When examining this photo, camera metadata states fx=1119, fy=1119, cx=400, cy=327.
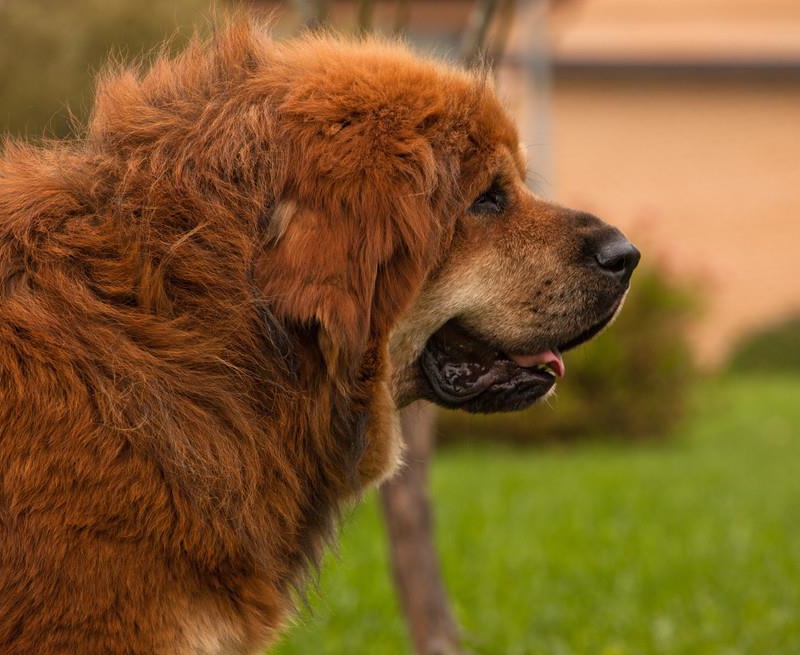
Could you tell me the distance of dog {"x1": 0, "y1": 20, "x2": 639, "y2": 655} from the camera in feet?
8.76

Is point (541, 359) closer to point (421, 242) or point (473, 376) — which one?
point (473, 376)

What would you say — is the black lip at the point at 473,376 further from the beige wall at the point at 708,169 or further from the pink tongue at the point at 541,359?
the beige wall at the point at 708,169

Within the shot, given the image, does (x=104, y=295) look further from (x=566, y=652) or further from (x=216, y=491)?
(x=566, y=652)

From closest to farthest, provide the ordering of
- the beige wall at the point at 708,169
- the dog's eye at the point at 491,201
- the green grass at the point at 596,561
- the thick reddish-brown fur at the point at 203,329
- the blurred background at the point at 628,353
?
the thick reddish-brown fur at the point at 203,329
the dog's eye at the point at 491,201
the green grass at the point at 596,561
the blurred background at the point at 628,353
the beige wall at the point at 708,169

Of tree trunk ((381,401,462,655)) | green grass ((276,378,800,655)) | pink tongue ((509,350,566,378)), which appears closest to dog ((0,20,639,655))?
pink tongue ((509,350,566,378))

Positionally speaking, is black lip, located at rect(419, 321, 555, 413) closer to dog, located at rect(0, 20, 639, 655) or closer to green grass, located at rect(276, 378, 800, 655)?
dog, located at rect(0, 20, 639, 655)

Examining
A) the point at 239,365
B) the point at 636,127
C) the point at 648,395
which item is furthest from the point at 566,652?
the point at 636,127

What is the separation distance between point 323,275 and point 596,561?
4.98 meters

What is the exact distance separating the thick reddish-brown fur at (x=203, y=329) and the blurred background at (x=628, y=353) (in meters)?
0.49

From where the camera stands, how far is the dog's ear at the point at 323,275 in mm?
2842

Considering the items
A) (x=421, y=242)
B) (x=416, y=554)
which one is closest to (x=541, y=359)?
(x=421, y=242)

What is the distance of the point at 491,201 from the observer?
3473 millimetres

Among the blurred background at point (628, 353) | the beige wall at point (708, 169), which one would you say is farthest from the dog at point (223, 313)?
the beige wall at point (708, 169)

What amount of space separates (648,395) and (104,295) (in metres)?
11.4
